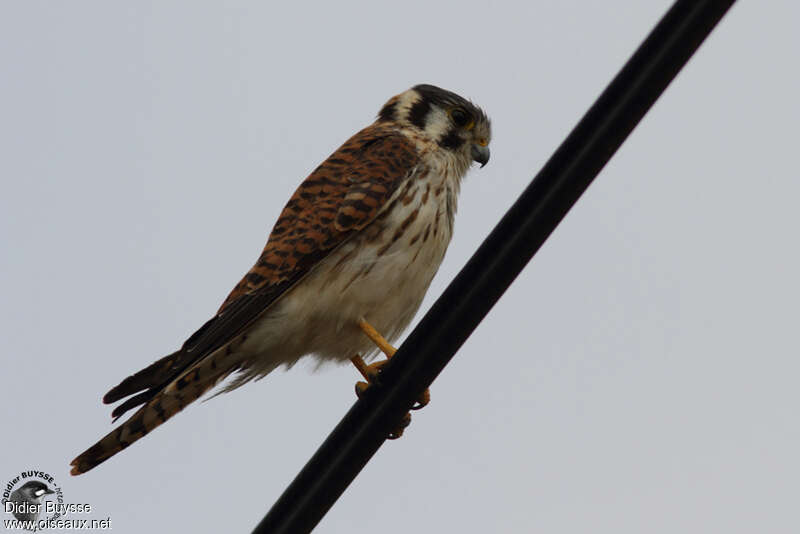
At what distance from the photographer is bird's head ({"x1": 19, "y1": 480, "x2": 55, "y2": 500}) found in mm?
5285

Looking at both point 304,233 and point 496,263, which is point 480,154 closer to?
point 304,233

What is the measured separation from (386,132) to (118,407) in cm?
190

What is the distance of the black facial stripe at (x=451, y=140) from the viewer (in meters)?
5.50

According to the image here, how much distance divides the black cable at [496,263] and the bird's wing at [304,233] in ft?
4.71

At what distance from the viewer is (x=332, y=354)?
4.90 meters

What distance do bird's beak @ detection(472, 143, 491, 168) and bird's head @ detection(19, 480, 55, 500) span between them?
2.57 metres

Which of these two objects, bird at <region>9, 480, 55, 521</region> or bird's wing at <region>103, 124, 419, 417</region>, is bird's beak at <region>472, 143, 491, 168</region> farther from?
bird at <region>9, 480, 55, 521</region>

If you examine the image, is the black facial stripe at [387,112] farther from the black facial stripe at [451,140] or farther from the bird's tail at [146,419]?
the bird's tail at [146,419]

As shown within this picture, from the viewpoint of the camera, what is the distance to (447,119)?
5.71 meters

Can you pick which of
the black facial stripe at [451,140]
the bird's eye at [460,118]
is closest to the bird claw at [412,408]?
the black facial stripe at [451,140]

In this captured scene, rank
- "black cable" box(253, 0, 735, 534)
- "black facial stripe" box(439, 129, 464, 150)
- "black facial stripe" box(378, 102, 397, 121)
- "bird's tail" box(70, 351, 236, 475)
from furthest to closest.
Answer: "black facial stripe" box(378, 102, 397, 121) < "black facial stripe" box(439, 129, 464, 150) < "bird's tail" box(70, 351, 236, 475) < "black cable" box(253, 0, 735, 534)

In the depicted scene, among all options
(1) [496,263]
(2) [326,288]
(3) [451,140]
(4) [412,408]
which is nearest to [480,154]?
(3) [451,140]

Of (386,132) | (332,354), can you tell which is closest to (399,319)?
(332,354)

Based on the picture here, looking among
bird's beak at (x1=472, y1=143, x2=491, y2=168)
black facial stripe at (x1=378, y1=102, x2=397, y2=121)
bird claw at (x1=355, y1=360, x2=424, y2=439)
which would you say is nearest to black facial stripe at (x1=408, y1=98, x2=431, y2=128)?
black facial stripe at (x1=378, y1=102, x2=397, y2=121)
